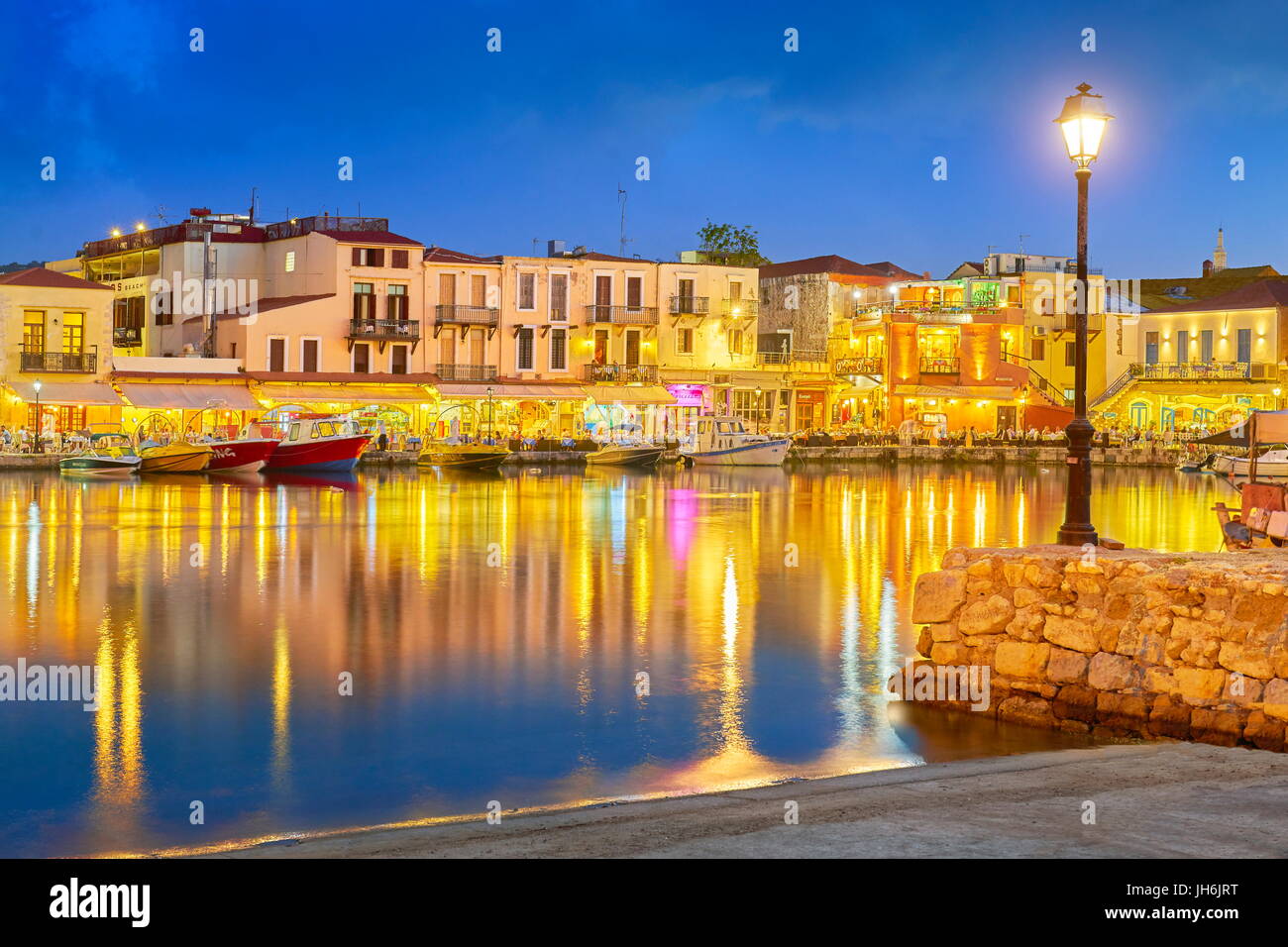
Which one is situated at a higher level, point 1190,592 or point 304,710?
point 1190,592

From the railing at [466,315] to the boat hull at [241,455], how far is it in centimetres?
1554

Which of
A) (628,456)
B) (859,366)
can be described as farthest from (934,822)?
(859,366)

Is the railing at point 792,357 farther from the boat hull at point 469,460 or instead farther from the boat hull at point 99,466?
the boat hull at point 99,466

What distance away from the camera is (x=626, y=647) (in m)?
13.7

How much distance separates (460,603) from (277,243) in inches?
2015

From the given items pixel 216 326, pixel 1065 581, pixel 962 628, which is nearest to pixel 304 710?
pixel 962 628

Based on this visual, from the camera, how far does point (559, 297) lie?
65312mm

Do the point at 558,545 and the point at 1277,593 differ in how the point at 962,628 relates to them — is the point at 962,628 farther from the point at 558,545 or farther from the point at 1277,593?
the point at 558,545

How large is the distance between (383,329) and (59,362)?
1295cm

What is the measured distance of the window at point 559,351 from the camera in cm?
6538

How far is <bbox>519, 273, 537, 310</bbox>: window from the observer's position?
64625 millimetres

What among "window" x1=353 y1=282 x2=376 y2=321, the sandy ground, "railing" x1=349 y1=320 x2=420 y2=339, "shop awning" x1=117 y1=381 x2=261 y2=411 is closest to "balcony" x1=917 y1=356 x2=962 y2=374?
"railing" x1=349 y1=320 x2=420 y2=339

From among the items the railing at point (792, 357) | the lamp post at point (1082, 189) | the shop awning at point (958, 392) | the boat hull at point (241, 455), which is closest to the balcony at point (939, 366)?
the shop awning at point (958, 392)
